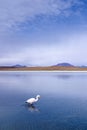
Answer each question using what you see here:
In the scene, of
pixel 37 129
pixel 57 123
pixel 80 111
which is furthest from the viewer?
pixel 80 111

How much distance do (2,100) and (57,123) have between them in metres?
4.58

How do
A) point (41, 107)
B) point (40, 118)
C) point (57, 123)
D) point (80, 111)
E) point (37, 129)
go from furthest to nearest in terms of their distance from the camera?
point (41, 107), point (80, 111), point (40, 118), point (57, 123), point (37, 129)

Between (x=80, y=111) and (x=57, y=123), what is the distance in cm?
175

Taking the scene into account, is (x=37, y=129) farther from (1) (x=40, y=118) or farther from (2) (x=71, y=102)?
(2) (x=71, y=102)

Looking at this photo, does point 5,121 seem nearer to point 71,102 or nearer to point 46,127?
point 46,127

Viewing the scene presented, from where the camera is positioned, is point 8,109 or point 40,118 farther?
point 8,109

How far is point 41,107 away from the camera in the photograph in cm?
1020

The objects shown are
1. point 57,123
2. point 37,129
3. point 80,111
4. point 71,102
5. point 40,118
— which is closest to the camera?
point 37,129

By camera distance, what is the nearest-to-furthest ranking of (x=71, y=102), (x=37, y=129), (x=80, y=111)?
1. (x=37, y=129)
2. (x=80, y=111)
3. (x=71, y=102)

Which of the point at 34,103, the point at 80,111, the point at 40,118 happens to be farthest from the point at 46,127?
the point at 34,103

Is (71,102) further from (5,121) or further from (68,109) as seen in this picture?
(5,121)

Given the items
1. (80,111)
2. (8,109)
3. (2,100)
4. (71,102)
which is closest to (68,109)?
(80,111)

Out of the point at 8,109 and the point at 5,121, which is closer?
the point at 5,121

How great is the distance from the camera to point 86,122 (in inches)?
310
